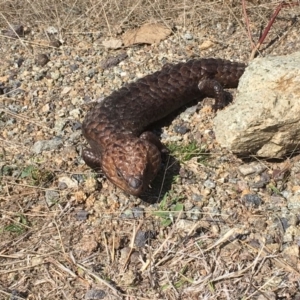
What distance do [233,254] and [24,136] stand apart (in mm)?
2028

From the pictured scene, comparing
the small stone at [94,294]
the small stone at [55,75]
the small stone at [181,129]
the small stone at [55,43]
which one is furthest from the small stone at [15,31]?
the small stone at [94,294]

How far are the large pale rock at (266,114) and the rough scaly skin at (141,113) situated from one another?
546 millimetres

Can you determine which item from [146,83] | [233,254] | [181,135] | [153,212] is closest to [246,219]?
[233,254]

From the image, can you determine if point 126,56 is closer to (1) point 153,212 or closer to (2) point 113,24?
(2) point 113,24

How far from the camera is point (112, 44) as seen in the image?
5695 mm

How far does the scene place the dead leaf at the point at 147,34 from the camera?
18.6 feet

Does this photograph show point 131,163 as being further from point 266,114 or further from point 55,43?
point 55,43

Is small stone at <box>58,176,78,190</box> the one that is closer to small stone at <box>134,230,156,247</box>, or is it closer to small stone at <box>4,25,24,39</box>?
small stone at <box>134,230,156,247</box>

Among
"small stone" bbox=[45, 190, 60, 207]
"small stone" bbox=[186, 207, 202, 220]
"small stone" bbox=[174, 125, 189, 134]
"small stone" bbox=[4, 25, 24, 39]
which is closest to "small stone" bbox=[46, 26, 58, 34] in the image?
"small stone" bbox=[4, 25, 24, 39]

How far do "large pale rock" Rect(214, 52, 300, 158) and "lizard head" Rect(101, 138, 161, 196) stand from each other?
0.51 meters

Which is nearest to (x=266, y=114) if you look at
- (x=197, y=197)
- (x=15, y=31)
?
(x=197, y=197)

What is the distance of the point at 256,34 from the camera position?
224 inches

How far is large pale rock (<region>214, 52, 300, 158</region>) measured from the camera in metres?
3.93

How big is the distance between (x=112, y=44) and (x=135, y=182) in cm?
220
